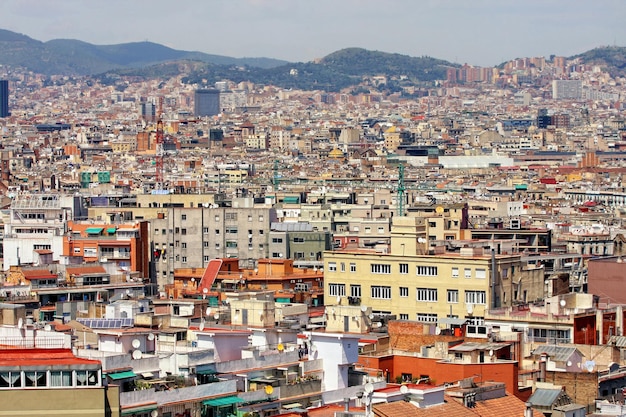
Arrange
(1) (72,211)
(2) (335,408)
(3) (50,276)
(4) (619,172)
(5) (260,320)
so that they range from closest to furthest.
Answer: (2) (335,408)
(5) (260,320)
(3) (50,276)
(1) (72,211)
(4) (619,172)

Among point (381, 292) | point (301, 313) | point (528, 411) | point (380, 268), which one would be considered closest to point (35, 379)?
point (528, 411)

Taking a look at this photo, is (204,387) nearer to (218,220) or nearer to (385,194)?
(218,220)

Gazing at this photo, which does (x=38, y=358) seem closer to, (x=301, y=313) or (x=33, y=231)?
(x=301, y=313)

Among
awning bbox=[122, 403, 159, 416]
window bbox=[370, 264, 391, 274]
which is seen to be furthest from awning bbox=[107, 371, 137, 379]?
window bbox=[370, 264, 391, 274]

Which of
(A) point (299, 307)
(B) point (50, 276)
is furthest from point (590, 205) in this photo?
(A) point (299, 307)

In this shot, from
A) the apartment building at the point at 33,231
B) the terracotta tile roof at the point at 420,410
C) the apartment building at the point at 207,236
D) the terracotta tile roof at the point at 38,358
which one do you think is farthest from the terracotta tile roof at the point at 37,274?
the terracotta tile roof at the point at 38,358

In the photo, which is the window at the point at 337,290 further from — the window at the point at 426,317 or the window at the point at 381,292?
the window at the point at 426,317

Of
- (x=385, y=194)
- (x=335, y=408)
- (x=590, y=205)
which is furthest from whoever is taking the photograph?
(x=590, y=205)

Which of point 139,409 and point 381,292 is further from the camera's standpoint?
point 381,292
